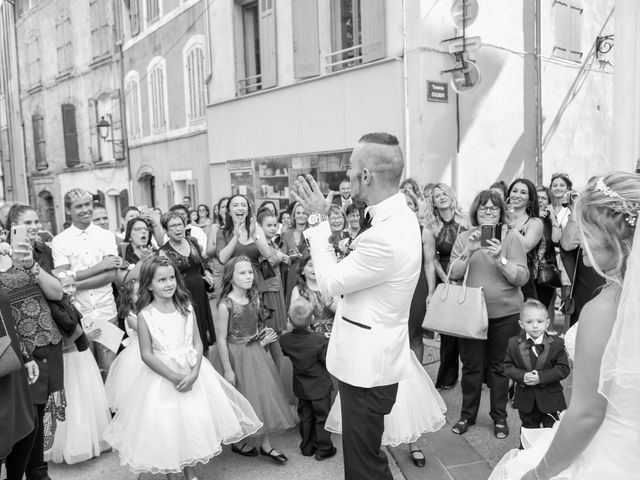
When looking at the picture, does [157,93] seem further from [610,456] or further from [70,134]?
[610,456]

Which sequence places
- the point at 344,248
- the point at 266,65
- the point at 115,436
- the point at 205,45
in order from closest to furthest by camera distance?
1. the point at 344,248
2. the point at 115,436
3. the point at 266,65
4. the point at 205,45

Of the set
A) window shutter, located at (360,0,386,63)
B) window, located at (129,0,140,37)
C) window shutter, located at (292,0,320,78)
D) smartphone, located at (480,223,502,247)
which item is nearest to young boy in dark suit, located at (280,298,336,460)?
smartphone, located at (480,223,502,247)

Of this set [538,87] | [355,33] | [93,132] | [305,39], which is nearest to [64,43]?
[93,132]

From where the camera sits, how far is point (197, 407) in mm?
3510

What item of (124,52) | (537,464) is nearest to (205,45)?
(124,52)

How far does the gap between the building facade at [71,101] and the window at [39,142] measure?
1.6 inches

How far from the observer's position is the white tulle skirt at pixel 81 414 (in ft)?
12.6

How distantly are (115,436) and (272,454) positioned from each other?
1.03 metres

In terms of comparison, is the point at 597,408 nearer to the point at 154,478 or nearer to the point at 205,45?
the point at 154,478

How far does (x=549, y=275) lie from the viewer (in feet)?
17.3

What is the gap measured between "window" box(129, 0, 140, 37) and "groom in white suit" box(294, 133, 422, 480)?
53.5 ft

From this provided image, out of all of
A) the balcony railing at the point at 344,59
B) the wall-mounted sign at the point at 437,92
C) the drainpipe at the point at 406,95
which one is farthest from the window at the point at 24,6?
the wall-mounted sign at the point at 437,92

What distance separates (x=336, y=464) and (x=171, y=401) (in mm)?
1195

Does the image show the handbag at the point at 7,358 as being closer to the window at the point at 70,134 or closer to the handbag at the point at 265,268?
the handbag at the point at 265,268
